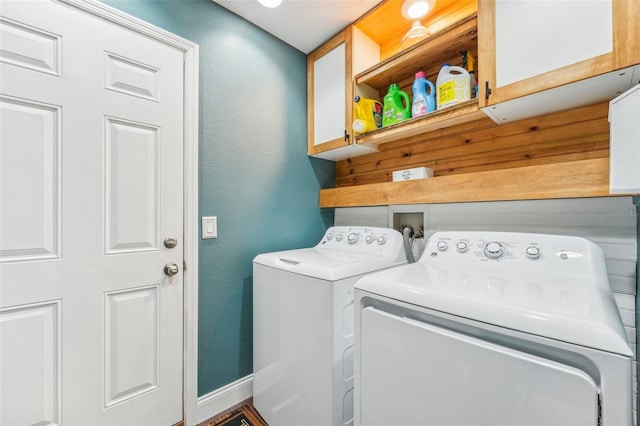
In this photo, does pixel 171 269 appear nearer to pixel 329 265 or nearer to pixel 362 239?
pixel 329 265

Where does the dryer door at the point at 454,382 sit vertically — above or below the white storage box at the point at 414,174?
below

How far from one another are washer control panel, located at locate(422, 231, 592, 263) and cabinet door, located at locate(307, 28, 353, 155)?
2.93 feet

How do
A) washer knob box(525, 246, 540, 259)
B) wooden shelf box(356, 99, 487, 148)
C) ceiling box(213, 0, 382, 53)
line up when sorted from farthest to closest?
ceiling box(213, 0, 382, 53), wooden shelf box(356, 99, 487, 148), washer knob box(525, 246, 540, 259)

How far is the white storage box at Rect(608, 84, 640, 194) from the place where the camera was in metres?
0.79

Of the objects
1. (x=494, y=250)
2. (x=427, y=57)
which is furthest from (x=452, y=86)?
(x=494, y=250)

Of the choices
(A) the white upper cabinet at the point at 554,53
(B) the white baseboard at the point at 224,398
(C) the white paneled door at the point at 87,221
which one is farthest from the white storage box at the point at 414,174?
(B) the white baseboard at the point at 224,398

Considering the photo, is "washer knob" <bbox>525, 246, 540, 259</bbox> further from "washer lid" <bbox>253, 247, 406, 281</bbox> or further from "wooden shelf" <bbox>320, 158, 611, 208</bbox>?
"washer lid" <bbox>253, 247, 406, 281</bbox>

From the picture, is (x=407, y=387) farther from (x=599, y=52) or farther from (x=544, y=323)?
(x=599, y=52)

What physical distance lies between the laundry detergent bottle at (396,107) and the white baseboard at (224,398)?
1810 millimetres

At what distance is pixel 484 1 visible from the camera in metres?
1.18

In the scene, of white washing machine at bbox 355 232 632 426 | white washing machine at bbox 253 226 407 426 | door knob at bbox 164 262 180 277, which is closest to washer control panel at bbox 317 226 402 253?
white washing machine at bbox 253 226 407 426

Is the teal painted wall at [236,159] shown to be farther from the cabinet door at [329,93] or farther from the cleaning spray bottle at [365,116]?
the cleaning spray bottle at [365,116]

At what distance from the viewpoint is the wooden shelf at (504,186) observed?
104cm

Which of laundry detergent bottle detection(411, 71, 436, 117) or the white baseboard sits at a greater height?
laundry detergent bottle detection(411, 71, 436, 117)
